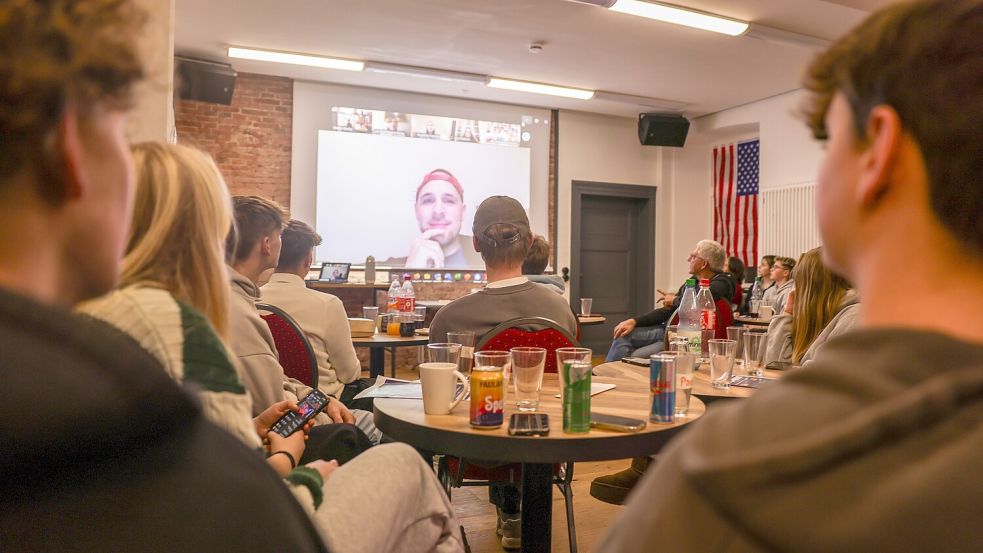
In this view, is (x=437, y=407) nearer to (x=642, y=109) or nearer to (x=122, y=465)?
(x=122, y=465)

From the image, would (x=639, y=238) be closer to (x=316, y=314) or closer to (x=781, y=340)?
(x=781, y=340)

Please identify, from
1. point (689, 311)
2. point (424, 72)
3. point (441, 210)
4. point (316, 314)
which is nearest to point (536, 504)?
point (316, 314)

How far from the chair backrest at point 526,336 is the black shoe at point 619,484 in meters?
1.22

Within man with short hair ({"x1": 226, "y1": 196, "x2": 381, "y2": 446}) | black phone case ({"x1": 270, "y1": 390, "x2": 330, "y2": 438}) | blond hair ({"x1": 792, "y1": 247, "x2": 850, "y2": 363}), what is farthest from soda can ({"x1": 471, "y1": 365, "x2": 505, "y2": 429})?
blond hair ({"x1": 792, "y1": 247, "x2": 850, "y2": 363})

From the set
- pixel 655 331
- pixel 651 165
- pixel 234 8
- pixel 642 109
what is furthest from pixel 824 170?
pixel 651 165

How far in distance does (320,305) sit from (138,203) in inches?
69.5

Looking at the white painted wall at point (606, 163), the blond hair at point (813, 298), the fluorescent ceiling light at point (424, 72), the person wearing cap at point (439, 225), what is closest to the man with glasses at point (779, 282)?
the white painted wall at point (606, 163)

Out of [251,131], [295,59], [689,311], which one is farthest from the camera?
[251,131]

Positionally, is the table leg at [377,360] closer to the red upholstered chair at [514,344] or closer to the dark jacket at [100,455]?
the red upholstered chair at [514,344]

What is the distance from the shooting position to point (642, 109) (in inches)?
337

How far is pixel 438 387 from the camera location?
1.59m

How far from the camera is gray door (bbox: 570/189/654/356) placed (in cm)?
892

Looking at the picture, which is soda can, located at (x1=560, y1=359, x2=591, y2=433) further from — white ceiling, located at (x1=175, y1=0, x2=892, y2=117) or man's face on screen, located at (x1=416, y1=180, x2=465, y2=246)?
man's face on screen, located at (x1=416, y1=180, x2=465, y2=246)

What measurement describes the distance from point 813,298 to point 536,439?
1721 millimetres
